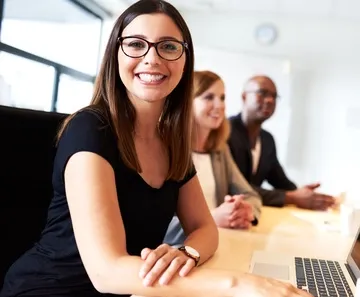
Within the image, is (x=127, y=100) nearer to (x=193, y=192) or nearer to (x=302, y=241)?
(x=193, y=192)

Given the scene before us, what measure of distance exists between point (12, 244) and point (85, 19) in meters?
2.88

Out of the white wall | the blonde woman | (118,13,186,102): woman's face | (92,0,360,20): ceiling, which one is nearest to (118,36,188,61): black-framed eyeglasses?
(118,13,186,102): woman's face

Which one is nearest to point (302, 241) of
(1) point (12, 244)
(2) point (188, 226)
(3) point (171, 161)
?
(2) point (188, 226)

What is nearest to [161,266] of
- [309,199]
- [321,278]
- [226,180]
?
[321,278]

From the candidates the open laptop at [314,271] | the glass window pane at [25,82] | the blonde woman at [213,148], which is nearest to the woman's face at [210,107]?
the blonde woman at [213,148]

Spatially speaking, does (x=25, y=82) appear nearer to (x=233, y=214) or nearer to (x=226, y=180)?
(x=226, y=180)

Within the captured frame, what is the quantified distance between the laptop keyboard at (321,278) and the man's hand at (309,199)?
1.10m

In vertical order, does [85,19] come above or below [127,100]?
above

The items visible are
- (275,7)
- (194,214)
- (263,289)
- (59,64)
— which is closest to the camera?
(263,289)

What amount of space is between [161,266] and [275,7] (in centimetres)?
367

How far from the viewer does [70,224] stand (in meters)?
0.93

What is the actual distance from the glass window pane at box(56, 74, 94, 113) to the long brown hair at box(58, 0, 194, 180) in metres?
1.73

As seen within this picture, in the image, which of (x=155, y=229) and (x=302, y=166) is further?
(x=302, y=166)

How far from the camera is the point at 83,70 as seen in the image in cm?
335
